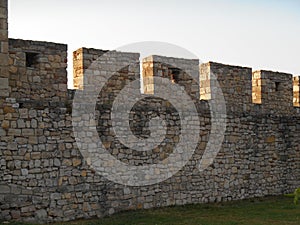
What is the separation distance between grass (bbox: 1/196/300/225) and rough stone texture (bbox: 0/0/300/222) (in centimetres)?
30

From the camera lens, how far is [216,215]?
11.5 metres

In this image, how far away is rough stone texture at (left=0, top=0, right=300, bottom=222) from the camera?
10.1 meters

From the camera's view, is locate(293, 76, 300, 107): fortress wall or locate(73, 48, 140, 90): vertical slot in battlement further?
locate(293, 76, 300, 107): fortress wall

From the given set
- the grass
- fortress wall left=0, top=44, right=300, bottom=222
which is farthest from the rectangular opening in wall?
the grass

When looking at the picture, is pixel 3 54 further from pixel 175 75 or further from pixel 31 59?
pixel 175 75

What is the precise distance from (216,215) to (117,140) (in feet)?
8.98

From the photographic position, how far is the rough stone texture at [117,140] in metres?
10.1

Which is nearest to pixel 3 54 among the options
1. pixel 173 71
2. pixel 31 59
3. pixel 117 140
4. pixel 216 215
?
pixel 31 59

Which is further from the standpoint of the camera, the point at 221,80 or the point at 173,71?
the point at 221,80

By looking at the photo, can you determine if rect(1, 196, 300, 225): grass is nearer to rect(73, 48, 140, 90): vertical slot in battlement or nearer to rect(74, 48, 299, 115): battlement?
rect(74, 48, 299, 115): battlement

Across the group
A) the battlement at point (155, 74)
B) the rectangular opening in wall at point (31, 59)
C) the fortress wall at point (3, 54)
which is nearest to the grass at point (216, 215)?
the battlement at point (155, 74)

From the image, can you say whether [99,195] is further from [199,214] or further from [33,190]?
[199,214]

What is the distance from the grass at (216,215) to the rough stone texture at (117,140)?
30cm

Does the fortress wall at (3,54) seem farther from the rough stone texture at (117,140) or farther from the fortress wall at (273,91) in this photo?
the fortress wall at (273,91)
